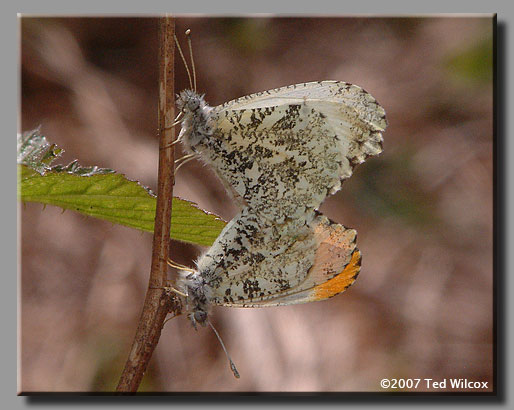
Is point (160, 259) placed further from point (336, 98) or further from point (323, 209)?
point (323, 209)

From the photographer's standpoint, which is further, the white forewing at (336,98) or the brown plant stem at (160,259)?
the white forewing at (336,98)

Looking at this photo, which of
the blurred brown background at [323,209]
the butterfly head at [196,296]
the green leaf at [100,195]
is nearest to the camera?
the green leaf at [100,195]

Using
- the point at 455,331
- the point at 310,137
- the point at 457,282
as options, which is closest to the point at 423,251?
the point at 457,282

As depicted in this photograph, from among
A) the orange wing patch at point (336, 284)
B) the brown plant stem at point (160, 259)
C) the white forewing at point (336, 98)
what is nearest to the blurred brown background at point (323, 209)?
the orange wing patch at point (336, 284)

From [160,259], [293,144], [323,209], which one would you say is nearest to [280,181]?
[293,144]

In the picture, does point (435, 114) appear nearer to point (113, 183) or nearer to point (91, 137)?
point (91, 137)

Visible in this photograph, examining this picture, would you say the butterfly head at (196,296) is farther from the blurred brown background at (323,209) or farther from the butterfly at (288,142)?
the blurred brown background at (323,209)

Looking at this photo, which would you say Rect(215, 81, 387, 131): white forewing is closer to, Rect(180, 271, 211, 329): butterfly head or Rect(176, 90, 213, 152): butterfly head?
Rect(176, 90, 213, 152): butterfly head

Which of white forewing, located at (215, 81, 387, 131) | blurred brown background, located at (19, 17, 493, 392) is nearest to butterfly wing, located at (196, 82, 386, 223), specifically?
white forewing, located at (215, 81, 387, 131)
